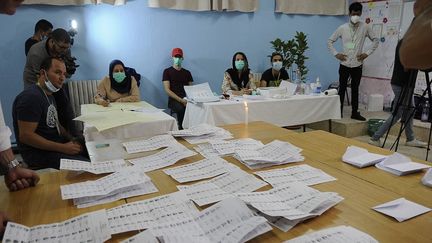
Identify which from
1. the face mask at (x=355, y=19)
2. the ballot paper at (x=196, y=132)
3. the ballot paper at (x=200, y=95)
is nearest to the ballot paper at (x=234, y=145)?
the ballot paper at (x=196, y=132)

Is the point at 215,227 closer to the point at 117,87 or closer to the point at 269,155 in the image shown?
the point at 269,155

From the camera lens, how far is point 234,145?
5.31 feet

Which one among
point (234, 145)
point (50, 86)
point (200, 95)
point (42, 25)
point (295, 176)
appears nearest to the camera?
point (295, 176)

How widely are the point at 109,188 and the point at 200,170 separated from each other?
1.20ft

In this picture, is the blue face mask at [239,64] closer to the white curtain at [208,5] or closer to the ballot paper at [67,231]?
the white curtain at [208,5]

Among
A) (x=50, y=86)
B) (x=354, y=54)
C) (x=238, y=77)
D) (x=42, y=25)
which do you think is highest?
(x=42, y=25)

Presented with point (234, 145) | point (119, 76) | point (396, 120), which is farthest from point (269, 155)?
point (396, 120)

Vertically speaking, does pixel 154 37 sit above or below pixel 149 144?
above

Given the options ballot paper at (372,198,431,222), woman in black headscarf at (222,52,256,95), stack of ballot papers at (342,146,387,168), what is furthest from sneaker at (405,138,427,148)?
ballot paper at (372,198,431,222)

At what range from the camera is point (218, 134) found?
1862 millimetres

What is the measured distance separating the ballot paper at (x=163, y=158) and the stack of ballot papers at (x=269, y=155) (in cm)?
Result: 25

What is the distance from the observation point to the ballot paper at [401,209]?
3.22 feet

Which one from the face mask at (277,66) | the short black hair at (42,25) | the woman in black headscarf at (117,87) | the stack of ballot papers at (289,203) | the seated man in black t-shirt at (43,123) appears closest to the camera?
the stack of ballot papers at (289,203)

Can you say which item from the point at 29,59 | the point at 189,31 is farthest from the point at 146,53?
the point at 29,59
